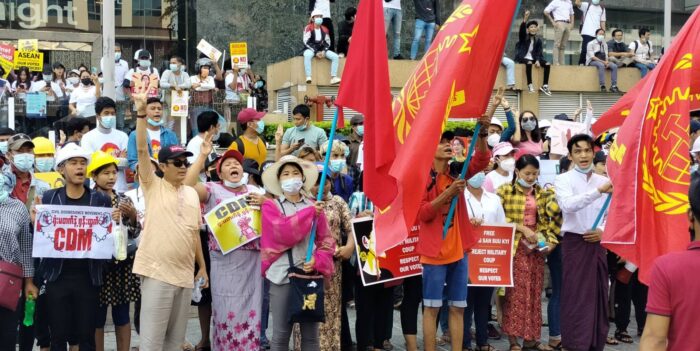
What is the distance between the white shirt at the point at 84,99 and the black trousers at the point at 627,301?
9.13 meters

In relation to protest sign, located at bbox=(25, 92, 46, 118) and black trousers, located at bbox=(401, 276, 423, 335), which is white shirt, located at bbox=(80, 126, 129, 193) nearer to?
black trousers, located at bbox=(401, 276, 423, 335)

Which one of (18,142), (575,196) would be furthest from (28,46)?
(575,196)

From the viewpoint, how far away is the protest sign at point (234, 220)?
851 cm

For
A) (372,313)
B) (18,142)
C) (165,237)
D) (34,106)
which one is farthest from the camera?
(34,106)

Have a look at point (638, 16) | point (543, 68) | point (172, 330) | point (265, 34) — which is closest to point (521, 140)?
point (172, 330)

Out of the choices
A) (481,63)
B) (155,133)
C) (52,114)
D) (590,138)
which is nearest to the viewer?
(481,63)

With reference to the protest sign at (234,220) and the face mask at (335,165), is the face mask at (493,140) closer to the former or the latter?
the face mask at (335,165)

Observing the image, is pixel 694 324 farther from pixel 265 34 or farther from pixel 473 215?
pixel 265 34

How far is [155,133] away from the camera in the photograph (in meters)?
10.4

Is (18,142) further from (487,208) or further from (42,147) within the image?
(487,208)

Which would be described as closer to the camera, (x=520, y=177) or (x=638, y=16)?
(x=520, y=177)

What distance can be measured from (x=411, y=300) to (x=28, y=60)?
11.5 m

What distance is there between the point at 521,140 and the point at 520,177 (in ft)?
10.2

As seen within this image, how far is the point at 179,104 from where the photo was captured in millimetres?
14945
